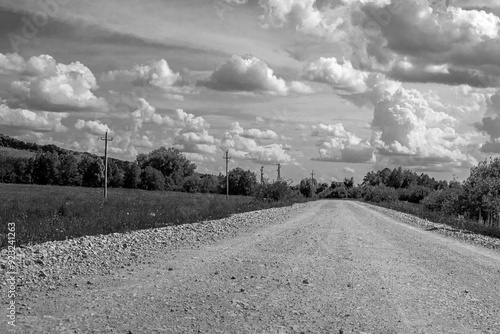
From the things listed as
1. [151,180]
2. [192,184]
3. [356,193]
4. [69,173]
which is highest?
[69,173]

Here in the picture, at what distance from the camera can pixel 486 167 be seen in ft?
165

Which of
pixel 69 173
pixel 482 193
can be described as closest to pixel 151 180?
pixel 69 173

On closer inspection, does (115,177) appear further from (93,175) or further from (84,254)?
(84,254)

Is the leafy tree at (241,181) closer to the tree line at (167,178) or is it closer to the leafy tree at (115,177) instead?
the tree line at (167,178)

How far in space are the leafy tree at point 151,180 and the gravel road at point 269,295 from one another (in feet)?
356

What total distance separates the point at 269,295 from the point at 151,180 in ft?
377

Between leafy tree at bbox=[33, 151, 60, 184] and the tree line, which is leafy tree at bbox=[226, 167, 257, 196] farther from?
leafy tree at bbox=[33, 151, 60, 184]

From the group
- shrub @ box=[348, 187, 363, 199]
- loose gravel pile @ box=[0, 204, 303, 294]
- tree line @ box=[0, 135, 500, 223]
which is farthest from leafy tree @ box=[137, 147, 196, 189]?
loose gravel pile @ box=[0, 204, 303, 294]

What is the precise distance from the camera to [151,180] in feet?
393

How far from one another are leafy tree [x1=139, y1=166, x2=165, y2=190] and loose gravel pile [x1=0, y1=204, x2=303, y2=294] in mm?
105664

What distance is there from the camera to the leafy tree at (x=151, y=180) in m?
119

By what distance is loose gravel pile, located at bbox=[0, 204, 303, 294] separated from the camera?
26.1 ft

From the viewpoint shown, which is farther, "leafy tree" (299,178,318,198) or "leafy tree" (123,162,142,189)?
"leafy tree" (299,178,318,198)

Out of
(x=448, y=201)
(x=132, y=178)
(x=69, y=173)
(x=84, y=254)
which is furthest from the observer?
(x=132, y=178)
